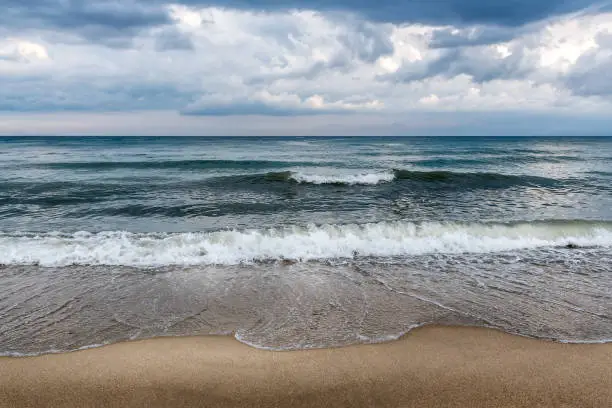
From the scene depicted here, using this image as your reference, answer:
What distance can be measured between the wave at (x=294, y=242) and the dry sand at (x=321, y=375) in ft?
11.3

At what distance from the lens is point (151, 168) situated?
26391 mm

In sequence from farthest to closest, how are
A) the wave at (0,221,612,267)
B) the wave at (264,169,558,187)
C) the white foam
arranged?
the wave at (264,169,558,187) → the white foam → the wave at (0,221,612,267)

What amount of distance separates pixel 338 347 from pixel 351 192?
42.7ft

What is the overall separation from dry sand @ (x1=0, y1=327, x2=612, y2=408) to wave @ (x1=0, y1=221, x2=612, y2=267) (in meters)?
3.44

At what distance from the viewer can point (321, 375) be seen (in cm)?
377

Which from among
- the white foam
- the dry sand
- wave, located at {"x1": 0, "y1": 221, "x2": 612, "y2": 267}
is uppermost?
the white foam

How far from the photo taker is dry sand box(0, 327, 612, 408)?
342cm

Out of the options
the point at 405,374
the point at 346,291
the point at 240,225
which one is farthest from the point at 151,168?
the point at 405,374

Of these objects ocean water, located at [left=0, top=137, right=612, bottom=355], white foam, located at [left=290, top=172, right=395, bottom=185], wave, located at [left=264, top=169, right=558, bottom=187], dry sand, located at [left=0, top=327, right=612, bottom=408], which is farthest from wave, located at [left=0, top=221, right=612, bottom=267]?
wave, located at [left=264, top=169, right=558, bottom=187]

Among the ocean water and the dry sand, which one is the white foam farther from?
the dry sand

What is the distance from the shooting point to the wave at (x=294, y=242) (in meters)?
7.70

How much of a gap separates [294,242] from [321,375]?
→ 487 cm

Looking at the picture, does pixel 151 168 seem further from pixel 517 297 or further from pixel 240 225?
pixel 517 297

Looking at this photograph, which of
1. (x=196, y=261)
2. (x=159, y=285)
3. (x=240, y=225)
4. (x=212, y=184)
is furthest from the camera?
(x=212, y=184)
